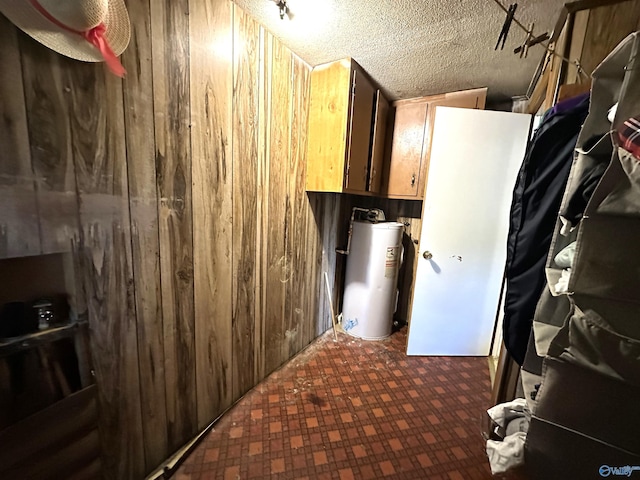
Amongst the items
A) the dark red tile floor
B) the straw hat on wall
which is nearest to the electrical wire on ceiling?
the straw hat on wall

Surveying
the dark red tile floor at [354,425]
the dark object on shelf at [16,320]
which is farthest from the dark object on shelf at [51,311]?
the dark red tile floor at [354,425]

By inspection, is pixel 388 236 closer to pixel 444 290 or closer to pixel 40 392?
pixel 444 290

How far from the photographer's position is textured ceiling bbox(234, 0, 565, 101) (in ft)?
3.72

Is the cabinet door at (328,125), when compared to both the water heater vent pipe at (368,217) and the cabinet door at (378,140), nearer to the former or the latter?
the cabinet door at (378,140)

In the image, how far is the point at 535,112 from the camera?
178 centimetres

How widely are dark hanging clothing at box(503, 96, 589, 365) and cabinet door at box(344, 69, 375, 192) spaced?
3.45 feet

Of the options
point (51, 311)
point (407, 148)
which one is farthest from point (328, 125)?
point (51, 311)

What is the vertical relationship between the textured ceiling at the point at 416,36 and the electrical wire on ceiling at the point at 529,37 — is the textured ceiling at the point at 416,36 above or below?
above

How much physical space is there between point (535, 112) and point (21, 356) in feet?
9.41

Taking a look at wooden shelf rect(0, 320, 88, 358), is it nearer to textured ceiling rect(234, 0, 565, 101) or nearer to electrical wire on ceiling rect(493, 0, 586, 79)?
textured ceiling rect(234, 0, 565, 101)

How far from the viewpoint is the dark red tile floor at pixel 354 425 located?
1191 mm

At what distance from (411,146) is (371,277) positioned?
1.24m

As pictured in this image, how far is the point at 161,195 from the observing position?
101 centimetres

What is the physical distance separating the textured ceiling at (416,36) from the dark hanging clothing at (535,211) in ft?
2.32
